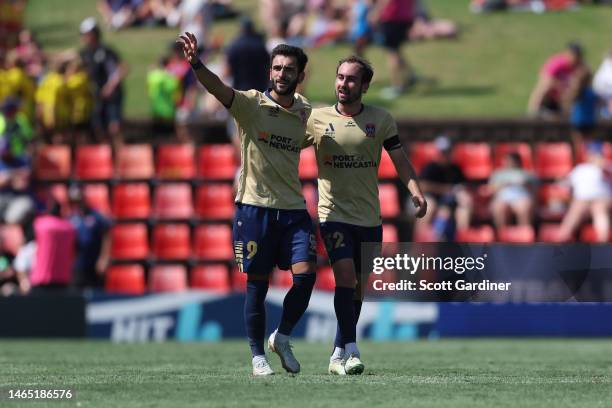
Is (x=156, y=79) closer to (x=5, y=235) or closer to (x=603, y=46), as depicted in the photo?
(x=5, y=235)

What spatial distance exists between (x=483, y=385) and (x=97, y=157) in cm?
1270

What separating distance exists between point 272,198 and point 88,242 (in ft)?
31.7

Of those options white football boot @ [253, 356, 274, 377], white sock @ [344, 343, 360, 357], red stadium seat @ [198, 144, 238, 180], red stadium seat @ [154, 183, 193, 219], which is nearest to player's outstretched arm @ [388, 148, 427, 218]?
white sock @ [344, 343, 360, 357]

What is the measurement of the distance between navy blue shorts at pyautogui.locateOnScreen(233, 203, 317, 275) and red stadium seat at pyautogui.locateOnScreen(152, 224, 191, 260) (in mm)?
10241

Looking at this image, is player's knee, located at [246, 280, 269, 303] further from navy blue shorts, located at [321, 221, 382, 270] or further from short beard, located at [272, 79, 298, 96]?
short beard, located at [272, 79, 298, 96]

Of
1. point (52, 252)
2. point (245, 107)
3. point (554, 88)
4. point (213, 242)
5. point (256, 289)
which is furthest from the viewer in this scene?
point (554, 88)

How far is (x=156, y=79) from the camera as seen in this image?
20.9m

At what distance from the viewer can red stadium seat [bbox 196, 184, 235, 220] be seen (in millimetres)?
19781

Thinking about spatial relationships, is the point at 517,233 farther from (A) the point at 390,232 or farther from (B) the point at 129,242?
(B) the point at 129,242

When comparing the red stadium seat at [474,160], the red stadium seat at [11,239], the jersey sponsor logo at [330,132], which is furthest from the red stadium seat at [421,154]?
the jersey sponsor logo at [330,132]

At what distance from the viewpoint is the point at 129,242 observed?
770 inches

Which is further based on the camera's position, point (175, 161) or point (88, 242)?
point (175, 161)

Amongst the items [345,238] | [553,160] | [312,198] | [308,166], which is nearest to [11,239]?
[312,198]

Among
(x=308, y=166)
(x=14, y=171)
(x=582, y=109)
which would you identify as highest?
(x=582, y=109)
